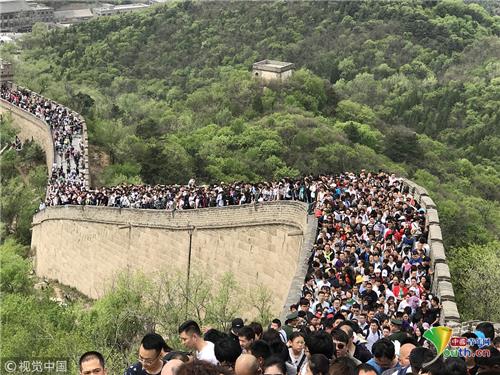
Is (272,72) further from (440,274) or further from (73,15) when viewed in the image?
(73,15)

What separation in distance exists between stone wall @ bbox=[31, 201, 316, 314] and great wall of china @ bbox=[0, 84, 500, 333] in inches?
1.1

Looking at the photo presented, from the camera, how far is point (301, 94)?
206 feet

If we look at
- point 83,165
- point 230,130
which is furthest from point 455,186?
point 83,165

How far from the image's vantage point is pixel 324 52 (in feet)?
335

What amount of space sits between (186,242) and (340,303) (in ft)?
45.7

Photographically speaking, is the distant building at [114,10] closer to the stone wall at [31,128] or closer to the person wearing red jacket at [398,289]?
the stone wall at [31,128]

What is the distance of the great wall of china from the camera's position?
77.3ft

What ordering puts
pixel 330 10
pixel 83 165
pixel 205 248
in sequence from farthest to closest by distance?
pixel 330 10 < pixel 83 165 < pixel 205 248

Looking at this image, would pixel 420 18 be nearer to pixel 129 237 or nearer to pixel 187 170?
pixel 187 170

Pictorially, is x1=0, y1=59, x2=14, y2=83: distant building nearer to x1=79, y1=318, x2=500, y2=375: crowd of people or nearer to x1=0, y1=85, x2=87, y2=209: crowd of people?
x1=0, y1=85, x2=87, y2=209: crowd of people

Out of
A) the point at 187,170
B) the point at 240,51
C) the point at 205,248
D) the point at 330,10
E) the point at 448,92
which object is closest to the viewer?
the point at 205,248

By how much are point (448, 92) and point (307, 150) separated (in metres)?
35.4

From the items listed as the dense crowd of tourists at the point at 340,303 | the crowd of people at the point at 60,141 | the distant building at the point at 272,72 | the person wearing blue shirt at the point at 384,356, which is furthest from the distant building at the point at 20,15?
the person wearing blue shirt at the point at 384,356
